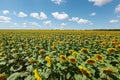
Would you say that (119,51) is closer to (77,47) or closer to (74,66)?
(77,47)

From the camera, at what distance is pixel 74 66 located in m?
3.75

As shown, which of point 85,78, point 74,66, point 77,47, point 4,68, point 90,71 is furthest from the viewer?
point 77,47

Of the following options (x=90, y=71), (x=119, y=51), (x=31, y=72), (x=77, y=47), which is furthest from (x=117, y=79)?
(x=77, y=47)

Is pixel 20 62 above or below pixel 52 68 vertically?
below

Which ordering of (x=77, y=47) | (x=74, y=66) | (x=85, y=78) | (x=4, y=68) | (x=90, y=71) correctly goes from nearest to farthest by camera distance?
(x=85, y=78) < (x=90, y=71) < (x=74, y=66) < (x=4, y=68) < (x=77, y=47)

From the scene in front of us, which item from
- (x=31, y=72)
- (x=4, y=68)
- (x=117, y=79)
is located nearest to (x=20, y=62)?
(x=4, y=68)

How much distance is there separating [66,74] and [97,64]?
0.63 m

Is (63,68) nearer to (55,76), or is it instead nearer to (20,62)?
(55,76)

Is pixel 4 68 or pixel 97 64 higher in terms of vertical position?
pixel 97 64

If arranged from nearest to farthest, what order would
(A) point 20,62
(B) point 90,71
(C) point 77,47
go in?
(B) point 90,71 < (A) point 20,62 < (C) point 77,47

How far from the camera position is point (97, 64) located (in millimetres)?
3900

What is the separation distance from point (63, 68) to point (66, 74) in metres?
0.17

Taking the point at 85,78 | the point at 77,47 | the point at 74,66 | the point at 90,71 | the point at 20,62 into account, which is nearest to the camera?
the point at 85,78

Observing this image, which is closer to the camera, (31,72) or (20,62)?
(31,72)
